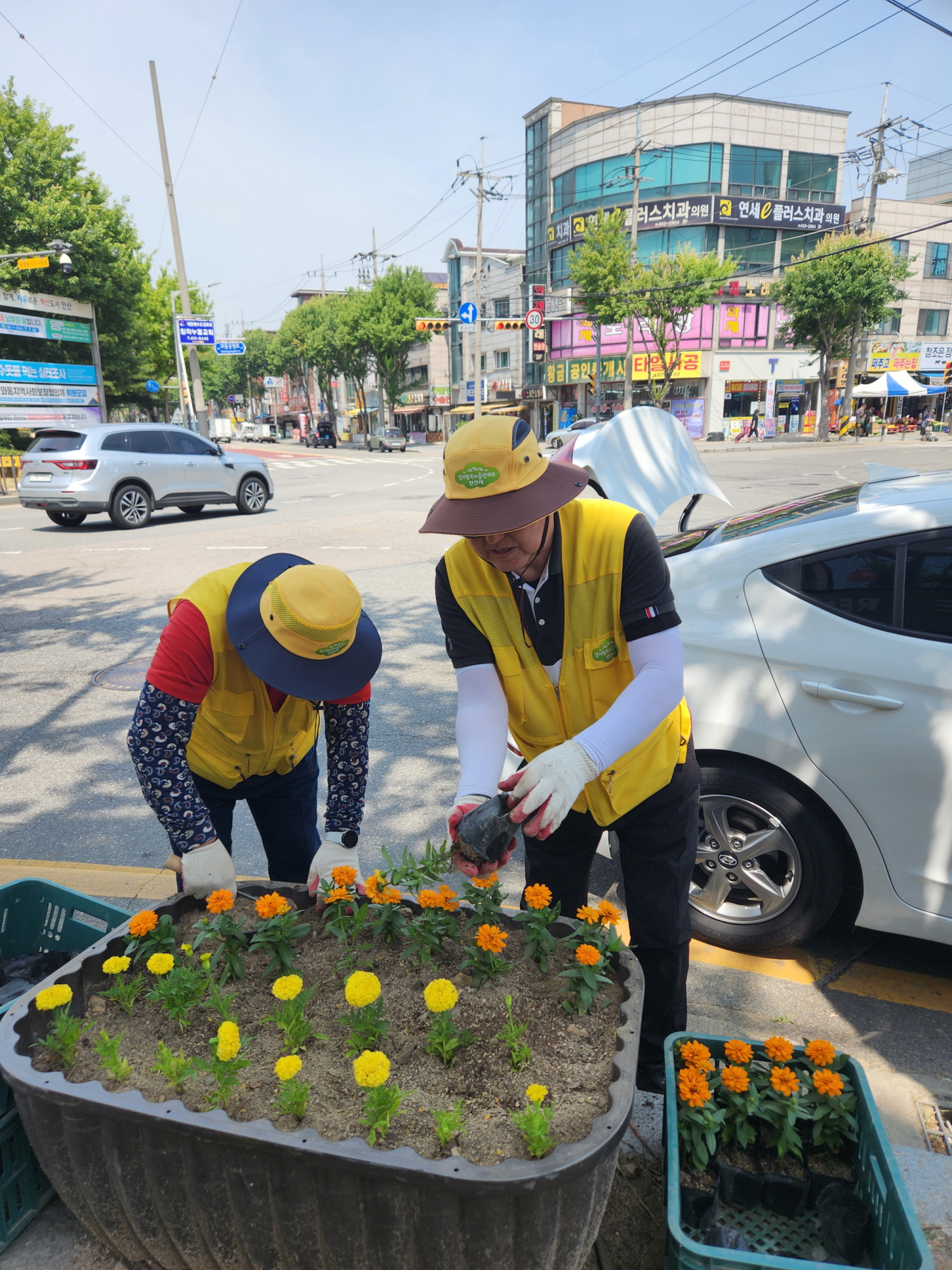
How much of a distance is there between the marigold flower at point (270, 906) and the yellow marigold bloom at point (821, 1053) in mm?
1168

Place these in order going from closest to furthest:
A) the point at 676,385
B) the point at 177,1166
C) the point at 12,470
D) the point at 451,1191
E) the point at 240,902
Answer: the point at 451,1191 < the point at 177,1166 < the point at 240,902 < the point at 12,470 < the point at 676,385

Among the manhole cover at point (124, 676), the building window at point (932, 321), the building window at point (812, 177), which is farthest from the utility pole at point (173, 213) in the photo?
the building window at point (932, 321)

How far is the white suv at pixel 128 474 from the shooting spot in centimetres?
1288

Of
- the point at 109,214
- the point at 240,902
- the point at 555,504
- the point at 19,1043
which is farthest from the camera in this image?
the point at 109,214

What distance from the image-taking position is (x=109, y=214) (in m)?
26.4

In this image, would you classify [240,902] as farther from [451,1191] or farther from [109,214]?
[109,214]

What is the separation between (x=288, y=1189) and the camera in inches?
54.1

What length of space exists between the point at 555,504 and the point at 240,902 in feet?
4.32

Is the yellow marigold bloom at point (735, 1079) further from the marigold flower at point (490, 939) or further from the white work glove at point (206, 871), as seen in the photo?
the white work glove at point (206, 871)

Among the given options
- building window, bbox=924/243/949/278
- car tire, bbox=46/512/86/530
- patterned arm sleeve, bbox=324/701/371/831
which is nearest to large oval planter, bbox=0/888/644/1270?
patterned arm sleeve, bbox=324/701/371/831

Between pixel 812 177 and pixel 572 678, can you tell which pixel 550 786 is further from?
pixel 812 177

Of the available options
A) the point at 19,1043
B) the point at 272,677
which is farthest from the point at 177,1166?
the point at 272,677

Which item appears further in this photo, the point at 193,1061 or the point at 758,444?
the point at 758,444

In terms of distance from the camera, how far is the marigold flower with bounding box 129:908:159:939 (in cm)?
183
